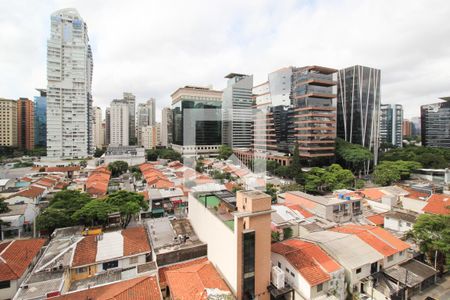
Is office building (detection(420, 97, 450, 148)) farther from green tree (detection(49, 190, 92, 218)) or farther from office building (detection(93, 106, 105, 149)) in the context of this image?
office building (detection(93, 106, 105, 149))

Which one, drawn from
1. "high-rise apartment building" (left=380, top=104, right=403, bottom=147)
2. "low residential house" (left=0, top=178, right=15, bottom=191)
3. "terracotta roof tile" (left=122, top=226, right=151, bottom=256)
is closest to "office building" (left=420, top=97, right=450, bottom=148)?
"high-rise apartment building" (left=380, top=104, right=403, bottom=147)

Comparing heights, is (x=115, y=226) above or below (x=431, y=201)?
below

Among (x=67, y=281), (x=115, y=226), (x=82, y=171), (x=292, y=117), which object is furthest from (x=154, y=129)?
(x=67, y=281)

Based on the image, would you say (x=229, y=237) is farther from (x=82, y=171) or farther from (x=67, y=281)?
(x=82, y=171)

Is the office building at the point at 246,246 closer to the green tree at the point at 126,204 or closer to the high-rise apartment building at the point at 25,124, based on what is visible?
the green tree at the point at 126,204

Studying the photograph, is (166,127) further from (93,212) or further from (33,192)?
(93,212)

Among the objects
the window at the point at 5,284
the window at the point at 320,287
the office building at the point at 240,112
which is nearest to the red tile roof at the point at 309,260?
the window at the point at 320,287
